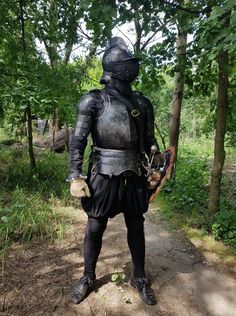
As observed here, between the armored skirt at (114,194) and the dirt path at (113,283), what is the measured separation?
71cm

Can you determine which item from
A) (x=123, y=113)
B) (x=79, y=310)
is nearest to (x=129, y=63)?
(x=123, y=113)

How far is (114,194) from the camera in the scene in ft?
8.62

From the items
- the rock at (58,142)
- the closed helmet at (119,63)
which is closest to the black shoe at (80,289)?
the closed helmet at (119,63)

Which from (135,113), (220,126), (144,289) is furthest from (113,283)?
(220,126)

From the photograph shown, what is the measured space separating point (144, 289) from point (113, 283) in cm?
29

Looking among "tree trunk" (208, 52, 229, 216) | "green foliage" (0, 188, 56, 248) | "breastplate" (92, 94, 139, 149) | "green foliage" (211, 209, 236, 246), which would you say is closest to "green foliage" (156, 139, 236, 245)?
"green foliage" (211, 209, 236, 246)

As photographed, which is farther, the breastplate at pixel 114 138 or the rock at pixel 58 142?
the rock at pixel 58 142

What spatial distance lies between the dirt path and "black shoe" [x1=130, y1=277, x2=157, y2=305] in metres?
0.05

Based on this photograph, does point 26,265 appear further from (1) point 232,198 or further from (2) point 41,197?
(1) point 232,198

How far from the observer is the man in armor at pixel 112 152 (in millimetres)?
2549

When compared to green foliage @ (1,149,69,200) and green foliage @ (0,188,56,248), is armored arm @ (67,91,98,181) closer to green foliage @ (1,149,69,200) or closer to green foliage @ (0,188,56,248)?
green foliage @ (0,188,56,248)

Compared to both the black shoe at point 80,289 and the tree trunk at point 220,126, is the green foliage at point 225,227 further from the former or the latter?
the black shoe at point 80,289

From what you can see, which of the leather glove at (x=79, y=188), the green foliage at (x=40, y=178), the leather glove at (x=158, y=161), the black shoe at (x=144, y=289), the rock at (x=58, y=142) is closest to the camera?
Answer: the leather glove at (x=79, y=188)

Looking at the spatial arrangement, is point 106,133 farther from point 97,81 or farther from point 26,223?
point 97,81
